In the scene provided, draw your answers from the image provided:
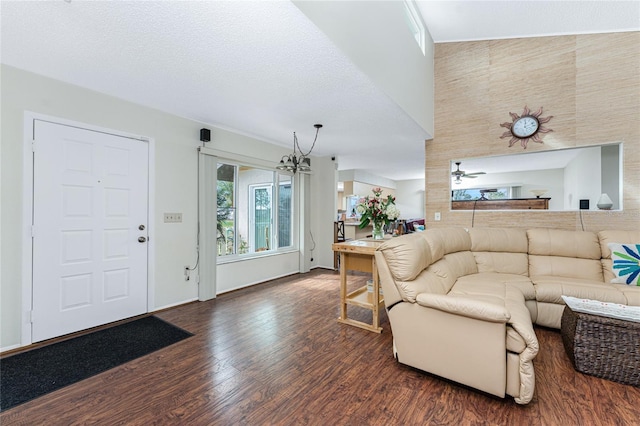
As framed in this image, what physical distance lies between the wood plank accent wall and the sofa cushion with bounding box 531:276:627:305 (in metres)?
1.03

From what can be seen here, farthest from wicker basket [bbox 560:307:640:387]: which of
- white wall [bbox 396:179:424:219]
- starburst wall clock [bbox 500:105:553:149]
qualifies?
white wall [bbox 396:179:424:219]

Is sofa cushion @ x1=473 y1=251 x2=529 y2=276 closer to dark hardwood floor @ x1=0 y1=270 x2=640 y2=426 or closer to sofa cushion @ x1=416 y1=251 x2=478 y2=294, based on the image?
sofa cushion @ x1=416 y1=251 x2=478 y2=294

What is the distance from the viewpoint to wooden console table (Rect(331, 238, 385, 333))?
274 cm

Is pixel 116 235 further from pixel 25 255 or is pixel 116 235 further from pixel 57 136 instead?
pixel 57 136

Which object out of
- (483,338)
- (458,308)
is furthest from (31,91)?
(483,338)

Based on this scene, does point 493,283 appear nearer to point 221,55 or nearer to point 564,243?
point 564,243

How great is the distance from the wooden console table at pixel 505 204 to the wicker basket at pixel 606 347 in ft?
6.63

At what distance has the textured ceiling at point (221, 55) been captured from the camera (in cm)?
170

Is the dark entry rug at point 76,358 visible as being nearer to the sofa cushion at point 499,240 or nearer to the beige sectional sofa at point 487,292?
the beige sectional sofa at point 487,292

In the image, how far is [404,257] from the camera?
209 centimetres

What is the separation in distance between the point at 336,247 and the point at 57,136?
9.67ft

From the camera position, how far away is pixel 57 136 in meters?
2.55

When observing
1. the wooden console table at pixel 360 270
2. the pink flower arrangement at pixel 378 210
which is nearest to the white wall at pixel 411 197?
the pink flower arrangement at pixel 378 210

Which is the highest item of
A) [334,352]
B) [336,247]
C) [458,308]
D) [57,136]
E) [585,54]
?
[585,54]
